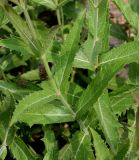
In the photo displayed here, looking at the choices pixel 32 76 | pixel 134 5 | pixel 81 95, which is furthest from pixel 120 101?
pixel 32 76

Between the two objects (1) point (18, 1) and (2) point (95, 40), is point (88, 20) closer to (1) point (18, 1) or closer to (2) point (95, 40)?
(2) point (95, 40)

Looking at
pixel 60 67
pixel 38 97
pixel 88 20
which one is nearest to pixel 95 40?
pixel 88 20

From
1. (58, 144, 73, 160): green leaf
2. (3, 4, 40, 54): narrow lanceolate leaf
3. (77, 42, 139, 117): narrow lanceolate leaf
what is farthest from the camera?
(58, 144, 73, 160): green leaf

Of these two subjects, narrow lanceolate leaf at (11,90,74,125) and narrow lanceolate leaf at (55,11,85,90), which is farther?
narrow lanceolate leaf at (11,90,74,125)

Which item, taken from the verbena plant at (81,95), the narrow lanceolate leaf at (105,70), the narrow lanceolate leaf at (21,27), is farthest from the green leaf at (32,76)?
the narrow lanceolate leaf at (21,27)

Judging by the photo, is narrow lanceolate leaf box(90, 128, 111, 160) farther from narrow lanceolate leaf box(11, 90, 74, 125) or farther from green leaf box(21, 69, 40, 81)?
green leaf box(21, 69, 40, 81)

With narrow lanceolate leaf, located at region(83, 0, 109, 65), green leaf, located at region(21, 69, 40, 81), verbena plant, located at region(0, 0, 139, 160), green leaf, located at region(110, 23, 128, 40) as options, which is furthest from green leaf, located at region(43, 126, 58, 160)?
green leaf, located at region(110, 23, 128, 40)

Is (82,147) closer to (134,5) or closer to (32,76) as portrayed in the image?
(134,5)

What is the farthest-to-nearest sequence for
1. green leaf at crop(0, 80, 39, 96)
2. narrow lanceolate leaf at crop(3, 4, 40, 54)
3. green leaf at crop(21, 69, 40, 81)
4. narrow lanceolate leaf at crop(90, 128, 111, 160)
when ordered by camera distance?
1. green leaf at crop(21, 69, 40, 81)
2. green leaf at crop(0, 80, 39, 96)
3. narrow lanceolate leaf at crop(90, 128, 111, 160)
4. narrow lanceolate leaf at crop(3, 4, 40, 54)
